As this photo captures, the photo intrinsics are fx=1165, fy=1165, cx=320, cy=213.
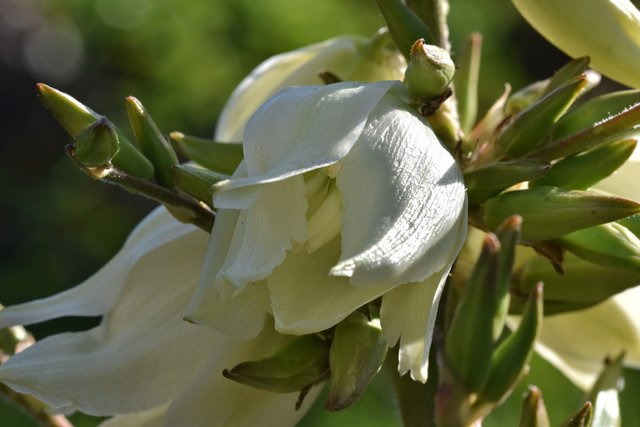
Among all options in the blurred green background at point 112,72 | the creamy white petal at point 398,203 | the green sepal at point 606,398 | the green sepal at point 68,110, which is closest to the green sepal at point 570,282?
the green sepal at point 606,398

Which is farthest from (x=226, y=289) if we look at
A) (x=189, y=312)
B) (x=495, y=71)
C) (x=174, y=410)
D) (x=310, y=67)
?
(x=495, y=71)

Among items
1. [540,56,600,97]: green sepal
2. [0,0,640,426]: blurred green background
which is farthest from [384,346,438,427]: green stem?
[0,0,640,426]: blurred green background

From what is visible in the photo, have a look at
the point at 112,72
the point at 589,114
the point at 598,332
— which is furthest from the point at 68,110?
the point at 112,72

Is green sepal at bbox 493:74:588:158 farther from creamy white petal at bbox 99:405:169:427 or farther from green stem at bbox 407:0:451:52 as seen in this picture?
creamy white petal at bbox 99:405:169:427

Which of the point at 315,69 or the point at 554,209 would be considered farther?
the point at 315,69

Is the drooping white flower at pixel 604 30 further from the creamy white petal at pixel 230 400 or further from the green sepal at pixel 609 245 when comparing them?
the creamy white petal at pixel 230 400

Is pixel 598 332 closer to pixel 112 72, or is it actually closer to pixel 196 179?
pixel 196 179
